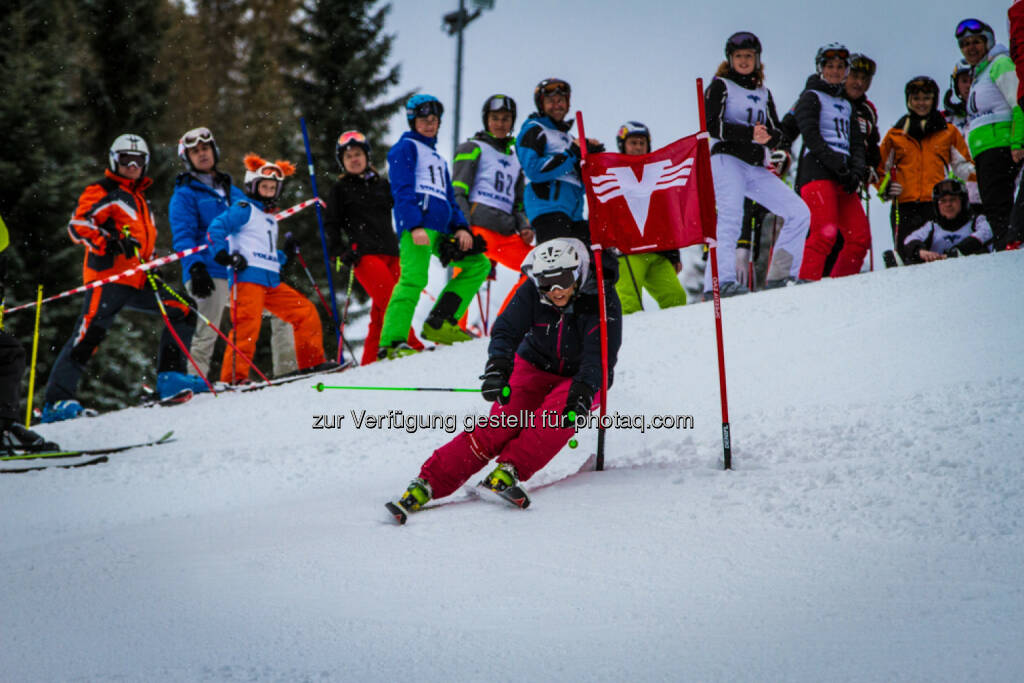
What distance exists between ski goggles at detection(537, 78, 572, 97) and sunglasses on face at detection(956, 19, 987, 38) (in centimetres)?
345

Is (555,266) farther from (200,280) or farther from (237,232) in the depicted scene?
(237,232)

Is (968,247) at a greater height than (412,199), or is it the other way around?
(412,199)

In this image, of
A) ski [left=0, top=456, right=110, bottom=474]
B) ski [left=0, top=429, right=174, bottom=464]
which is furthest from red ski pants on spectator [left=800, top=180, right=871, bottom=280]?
ski [left=0, top=456, right=110, bottom=474]

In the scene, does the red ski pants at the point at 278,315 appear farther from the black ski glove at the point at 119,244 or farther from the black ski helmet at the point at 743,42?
the black ski helmet at the point at 743,42

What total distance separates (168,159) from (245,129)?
4986 millimetres

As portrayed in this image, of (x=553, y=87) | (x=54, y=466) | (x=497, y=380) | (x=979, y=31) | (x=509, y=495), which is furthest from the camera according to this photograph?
(x=979, y=31)

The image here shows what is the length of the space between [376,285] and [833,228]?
405 cm

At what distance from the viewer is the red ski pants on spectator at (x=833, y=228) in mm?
6844

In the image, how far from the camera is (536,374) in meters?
4.16

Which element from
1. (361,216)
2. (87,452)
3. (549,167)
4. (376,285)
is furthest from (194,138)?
(549,167)

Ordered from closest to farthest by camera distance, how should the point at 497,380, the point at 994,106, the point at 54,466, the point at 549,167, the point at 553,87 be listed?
the point at 497,380
the point at 54,466
the point at 549,167
the point at 553,87
the point at 994,106

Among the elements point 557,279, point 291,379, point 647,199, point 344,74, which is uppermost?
point 344,74

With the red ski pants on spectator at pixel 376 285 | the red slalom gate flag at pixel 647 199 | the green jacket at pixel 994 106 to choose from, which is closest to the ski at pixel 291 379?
the red ski pants on spectator at pixel 376 285

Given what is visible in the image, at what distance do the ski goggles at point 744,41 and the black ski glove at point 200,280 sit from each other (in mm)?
4698
